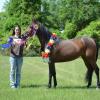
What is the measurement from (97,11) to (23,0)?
14608 mm

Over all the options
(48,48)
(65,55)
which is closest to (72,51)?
(65,55)

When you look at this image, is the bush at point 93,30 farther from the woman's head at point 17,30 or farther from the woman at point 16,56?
the woman's head at point 17,30

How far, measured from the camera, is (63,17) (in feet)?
232

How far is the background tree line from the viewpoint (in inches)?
2367

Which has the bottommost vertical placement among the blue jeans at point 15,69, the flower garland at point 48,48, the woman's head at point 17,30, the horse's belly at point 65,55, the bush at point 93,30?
the bush at point 93,30

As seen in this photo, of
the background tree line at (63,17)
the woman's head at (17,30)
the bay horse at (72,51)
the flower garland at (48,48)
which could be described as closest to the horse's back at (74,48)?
the bay horse at (72,51)

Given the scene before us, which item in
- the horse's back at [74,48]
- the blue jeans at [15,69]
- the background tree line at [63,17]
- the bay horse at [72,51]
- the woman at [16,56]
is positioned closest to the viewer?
the woman at [16,56]

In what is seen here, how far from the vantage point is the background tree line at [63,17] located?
6012 cm

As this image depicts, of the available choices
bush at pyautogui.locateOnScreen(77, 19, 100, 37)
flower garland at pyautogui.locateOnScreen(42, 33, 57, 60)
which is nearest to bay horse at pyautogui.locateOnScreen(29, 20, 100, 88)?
flower garland at pyautogui.locateOnScreen(42, 33, 57, 60)

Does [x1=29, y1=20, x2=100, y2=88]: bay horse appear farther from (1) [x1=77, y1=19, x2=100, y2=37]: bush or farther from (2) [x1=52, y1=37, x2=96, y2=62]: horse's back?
(1) [x1=77, y1=19, x2=100, y2=37]: bush

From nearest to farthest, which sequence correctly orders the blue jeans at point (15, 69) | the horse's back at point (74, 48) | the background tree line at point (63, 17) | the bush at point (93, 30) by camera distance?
the blue jeans at point (15, 69)
the horse's back at point (74, 48)
the bush at point (93, 30)
the background tree line at point (63, 17)

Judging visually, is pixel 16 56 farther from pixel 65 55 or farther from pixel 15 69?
pixel 65 55

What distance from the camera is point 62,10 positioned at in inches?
2776

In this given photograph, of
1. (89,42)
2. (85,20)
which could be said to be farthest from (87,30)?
(89,42)
